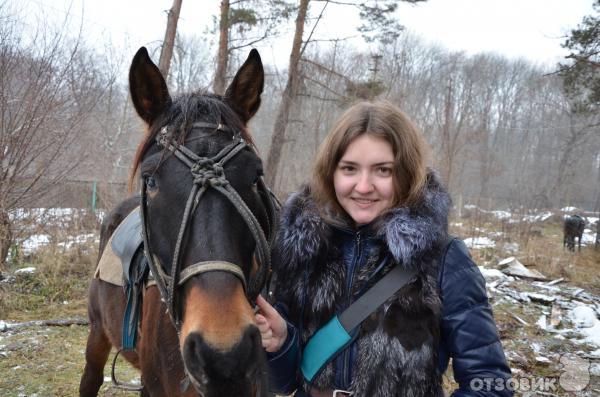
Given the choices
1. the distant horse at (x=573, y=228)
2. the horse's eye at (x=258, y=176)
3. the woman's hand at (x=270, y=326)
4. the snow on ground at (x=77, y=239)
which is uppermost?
the horse's eye at (x=258, y=176)

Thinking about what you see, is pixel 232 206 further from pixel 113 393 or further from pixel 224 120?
pixel 113 393

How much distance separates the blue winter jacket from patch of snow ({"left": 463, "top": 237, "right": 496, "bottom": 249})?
37.6 feet

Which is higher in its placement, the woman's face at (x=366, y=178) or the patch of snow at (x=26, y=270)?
the woman's face at (x=366, y=178)

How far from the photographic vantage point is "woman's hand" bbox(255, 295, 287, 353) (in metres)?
1.49

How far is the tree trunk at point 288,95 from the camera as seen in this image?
39.8 feet

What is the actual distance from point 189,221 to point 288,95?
38.6 ft

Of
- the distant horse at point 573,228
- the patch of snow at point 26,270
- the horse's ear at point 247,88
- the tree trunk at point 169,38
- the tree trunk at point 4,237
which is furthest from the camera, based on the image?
the distant horse at point 573,228

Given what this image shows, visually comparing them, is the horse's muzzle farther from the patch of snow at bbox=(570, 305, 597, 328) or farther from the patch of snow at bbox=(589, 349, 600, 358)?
the patch of snow at bbox=(570, 305, 597, 328)

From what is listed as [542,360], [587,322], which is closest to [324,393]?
[542,360]

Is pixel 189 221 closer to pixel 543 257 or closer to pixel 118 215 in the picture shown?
pixel 118 215

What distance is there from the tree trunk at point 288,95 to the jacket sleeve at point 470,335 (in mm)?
10722

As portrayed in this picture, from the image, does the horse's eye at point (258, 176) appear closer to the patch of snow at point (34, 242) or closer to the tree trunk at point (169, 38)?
the patch of snow at point (34, 242)

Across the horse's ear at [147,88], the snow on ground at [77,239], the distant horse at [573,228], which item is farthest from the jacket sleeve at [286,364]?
the distant horse at [573,228]

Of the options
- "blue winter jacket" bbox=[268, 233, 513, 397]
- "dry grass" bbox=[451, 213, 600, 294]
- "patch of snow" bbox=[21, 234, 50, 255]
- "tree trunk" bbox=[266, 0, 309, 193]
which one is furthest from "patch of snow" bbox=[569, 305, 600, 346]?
"patch of snow" bbox=[21, 234, 50, 255]
